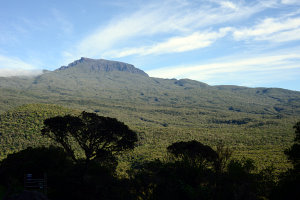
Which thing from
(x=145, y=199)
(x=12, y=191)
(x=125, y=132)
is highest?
(x=125, y=132)

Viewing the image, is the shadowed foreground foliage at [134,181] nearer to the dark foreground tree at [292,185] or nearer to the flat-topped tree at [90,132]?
the dark foreground tree at [292,185]

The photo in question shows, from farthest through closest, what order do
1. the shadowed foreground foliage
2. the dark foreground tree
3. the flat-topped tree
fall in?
the flat-topped tree → the shadowed foreground foliage → the dark foreground tree

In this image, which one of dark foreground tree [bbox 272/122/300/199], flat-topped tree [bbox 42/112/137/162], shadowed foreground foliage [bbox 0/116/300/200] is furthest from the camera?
flat-topped tree [bbox 42/112/137/162]

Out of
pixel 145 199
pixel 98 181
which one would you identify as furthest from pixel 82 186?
pixel 145 199

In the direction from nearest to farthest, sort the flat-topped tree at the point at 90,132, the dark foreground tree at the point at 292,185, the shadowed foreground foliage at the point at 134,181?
the dark foreground tree at the point at 292,185
the shadowed foreground foliage at the point at 134,181
the flat-topped tree at the point at 90,132

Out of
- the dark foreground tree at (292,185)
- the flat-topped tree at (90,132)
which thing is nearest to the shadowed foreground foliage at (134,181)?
the dark foreground tree at (292,185)

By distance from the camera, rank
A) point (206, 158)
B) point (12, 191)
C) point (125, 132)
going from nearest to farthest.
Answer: point (12, 191) < point (125, 132) < point (206, 158)

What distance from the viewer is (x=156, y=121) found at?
170125 mm

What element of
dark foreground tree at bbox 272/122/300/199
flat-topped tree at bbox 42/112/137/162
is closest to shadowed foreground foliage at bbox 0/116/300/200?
dark foreground tree at bbox 272/122/300/199

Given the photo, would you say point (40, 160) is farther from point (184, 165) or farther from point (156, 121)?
point (156, 121)

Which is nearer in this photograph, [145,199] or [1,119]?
[145,199]

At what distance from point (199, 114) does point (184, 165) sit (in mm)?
175954

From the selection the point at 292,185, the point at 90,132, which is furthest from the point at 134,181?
the point at 292,185

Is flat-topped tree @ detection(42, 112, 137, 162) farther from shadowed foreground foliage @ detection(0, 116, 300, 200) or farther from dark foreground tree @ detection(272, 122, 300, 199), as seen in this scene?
dark foreground tree @ detection(272, 122, 300, 199)
